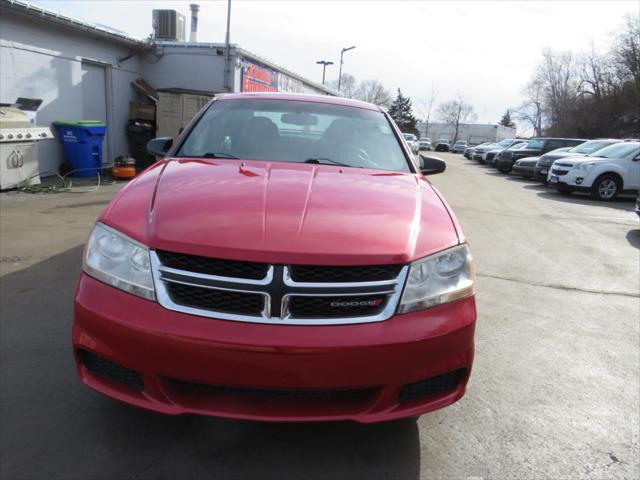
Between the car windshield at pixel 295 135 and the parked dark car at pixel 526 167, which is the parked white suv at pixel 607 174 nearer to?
the parked dark car at pixel 526 167

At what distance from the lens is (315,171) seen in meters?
2.71

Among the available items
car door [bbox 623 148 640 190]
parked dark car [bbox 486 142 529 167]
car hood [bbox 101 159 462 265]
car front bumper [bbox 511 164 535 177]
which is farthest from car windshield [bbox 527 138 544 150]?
car hood [bbox 101 159 462 265]

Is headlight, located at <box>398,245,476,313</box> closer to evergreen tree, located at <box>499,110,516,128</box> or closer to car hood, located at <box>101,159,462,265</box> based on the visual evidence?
car hood, located at <box>101,159,462,265</box>

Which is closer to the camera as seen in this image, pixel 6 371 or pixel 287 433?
pixel 287 433

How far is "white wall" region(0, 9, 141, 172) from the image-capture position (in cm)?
929

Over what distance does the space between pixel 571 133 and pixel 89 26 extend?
44196mm

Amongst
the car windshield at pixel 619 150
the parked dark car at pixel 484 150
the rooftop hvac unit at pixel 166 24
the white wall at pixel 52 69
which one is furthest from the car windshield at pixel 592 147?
the white wall at pixel 52 69

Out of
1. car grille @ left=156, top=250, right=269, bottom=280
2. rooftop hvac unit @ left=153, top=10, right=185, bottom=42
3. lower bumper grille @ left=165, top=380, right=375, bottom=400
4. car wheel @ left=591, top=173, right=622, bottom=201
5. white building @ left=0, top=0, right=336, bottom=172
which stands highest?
rooftop hvac unit @ left=153, top=10, right=185, bottom=42

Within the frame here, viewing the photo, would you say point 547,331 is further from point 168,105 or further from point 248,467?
point 168,105

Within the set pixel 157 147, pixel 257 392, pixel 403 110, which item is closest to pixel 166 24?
pixel 157 147

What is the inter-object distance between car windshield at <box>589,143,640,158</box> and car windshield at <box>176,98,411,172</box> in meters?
12.2

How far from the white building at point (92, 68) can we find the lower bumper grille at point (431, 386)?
33.4 ft

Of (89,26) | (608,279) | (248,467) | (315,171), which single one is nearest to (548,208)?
(608,279)

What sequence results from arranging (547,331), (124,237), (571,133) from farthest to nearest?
(571,133)
(547,331)
(124,237)
